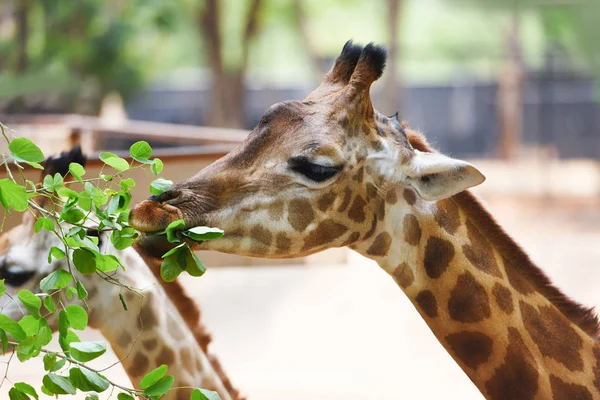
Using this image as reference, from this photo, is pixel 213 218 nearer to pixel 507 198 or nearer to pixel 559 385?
pixel 559 385

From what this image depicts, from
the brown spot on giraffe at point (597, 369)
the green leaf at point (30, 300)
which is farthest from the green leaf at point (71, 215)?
the brown spot on giraffe at point (597, 369)

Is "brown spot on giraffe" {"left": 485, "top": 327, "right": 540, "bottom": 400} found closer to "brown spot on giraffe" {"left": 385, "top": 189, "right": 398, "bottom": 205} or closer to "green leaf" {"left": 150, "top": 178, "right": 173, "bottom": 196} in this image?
"brown spot on giraffe" {"left": 385, "top": 189, "right": 398, "bottom": 205}

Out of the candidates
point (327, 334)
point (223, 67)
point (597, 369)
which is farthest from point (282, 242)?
point (223, 67)

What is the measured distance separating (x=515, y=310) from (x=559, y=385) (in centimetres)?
28

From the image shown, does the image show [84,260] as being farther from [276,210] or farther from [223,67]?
[223,67]

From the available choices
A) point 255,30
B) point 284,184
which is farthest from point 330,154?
point 255,30

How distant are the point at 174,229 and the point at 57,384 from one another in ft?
1.74

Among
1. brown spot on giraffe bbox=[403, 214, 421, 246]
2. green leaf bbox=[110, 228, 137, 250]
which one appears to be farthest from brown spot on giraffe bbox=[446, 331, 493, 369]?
green leaf bbox=[110, 228, 137, 250]

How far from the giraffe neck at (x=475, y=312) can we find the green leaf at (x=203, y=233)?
23.6 inches

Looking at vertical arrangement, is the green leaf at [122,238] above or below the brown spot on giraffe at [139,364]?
above

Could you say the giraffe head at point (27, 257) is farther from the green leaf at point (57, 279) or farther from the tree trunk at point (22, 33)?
the tree trunk at point (22, 33)

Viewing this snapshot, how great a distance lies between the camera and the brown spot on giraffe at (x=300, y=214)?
2926 millimetres

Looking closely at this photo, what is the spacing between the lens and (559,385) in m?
3.04

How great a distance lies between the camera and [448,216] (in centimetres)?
310
